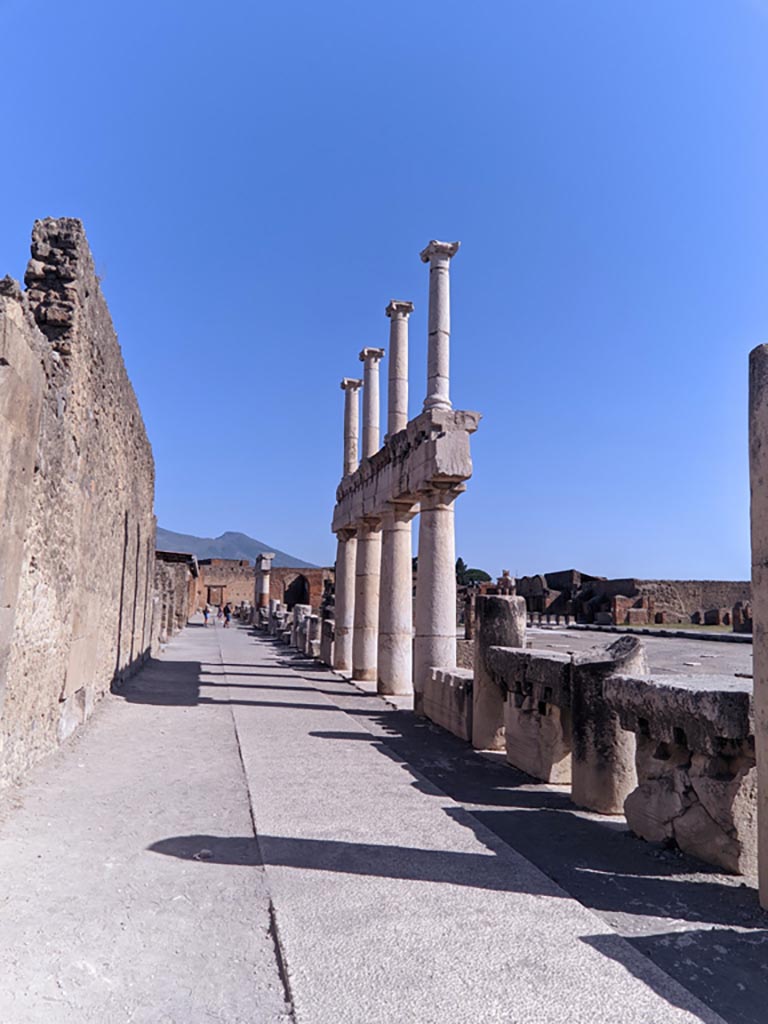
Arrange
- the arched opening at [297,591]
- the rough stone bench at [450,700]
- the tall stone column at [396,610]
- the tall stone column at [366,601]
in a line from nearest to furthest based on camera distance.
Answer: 1. the rough stone bench at [450,700]
2. the tall stone column at [396,610]
3. the tall stone column at [366,601]
4. the arched opening at [297,591]

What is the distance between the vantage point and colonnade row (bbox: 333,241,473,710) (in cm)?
1156

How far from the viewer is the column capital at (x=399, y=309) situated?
14.3m

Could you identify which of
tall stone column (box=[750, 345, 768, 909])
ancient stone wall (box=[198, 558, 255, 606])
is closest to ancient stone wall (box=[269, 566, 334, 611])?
ancient stone wall (box=[198, 558, 255, 606])

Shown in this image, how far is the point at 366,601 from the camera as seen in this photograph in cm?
1573

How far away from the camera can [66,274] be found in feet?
21.8

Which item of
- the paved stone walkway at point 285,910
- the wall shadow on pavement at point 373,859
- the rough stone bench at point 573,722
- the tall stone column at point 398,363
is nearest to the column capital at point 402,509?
the tall stone column at point 398,363

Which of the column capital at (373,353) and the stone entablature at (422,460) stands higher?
the column capital at (373,353)

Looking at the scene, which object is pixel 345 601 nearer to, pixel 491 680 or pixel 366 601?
pixel 366 601

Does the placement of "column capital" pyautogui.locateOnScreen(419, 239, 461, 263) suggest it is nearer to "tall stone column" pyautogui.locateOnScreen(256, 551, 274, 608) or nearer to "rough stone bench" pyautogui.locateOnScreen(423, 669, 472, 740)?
"rough stone bench" pyautogui.locateOnScreen(423, 669, 472, 740)

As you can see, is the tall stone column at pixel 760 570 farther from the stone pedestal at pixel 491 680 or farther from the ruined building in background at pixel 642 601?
the ruined building in background at pixel 642 601

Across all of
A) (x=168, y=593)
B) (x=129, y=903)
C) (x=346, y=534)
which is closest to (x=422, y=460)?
(x=346, y=534)

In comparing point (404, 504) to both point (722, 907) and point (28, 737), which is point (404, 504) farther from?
point (722, 907)

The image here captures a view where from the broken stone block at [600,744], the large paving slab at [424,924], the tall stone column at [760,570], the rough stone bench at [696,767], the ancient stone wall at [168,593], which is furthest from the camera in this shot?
the ancient stone wall at [168,593]

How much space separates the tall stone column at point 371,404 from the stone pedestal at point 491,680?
830cm
